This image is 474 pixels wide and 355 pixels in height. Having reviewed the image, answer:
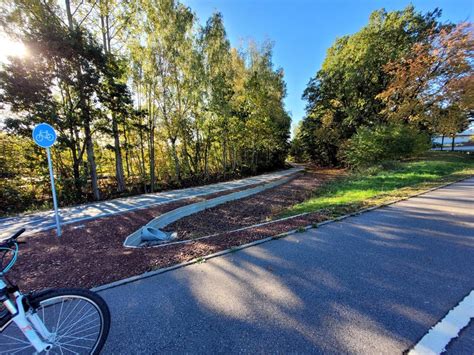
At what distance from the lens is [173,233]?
4.93m

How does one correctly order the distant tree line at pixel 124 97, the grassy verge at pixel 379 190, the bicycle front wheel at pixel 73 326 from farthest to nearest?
1. the distant tree line at pixel 124 97
2. the grassy verge at pixel 379 190
3. the bicycle front wheel at pixel 73 326

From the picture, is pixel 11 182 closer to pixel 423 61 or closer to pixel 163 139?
pixel 163 139

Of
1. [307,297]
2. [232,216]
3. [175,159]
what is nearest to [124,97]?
[175,159]

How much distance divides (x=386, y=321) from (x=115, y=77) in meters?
11.7

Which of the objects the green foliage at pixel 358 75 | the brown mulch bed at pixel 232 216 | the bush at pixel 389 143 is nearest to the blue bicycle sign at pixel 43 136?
the brown mulch bed at pixel 232 216

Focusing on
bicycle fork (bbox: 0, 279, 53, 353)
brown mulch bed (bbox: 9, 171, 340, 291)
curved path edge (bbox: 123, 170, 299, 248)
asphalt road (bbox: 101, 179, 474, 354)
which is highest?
bicycle fork (bbox: 0, 279, 53, 353)

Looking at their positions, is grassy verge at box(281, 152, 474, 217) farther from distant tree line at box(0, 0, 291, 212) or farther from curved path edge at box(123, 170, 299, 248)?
distant tree line at box(0, 0, 291, 212)

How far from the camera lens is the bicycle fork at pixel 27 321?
1251 millimetres

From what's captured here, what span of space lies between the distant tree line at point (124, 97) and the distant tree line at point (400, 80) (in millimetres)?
5778

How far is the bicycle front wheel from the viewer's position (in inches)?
55.6

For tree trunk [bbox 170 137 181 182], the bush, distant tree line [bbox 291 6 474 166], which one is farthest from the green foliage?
tree trunk [bbox 170 137 181 182]

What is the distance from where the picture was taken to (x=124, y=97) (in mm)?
9125

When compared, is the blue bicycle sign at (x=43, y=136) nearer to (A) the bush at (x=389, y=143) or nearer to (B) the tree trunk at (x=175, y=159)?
(B) the tree trunk at (x=175, y=159)

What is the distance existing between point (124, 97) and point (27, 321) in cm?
1007
